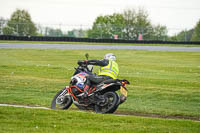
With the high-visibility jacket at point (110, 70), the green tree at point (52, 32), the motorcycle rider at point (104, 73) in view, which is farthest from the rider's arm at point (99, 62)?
the green tree at point (52, 32)

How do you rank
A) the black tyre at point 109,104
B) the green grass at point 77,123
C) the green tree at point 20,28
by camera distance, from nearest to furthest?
the green grass at point 77,123
the black tyre at point 109,104
the green tree at point 20,28

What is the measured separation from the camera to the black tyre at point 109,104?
1102cm

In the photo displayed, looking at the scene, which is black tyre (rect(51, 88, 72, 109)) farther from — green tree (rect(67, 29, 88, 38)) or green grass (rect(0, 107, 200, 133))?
green tree (rect(67, 29, 88, 38))

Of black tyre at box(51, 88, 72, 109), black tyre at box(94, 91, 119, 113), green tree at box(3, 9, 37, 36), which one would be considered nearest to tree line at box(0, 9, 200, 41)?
green tree at box(3, 9, 37, 36)

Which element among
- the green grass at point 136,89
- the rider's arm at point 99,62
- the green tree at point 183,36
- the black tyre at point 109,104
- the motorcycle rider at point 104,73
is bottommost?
the green grass at point 136,89

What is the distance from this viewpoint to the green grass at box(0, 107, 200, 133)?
911 cm

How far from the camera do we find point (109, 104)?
11.2 metres

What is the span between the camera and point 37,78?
20438 mm

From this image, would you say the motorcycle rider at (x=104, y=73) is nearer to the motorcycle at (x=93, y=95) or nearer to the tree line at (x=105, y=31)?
the motorcycle at (x=93, y=95)

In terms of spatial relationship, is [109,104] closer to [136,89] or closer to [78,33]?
[136,89]

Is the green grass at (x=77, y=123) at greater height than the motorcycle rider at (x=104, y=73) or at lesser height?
lesser

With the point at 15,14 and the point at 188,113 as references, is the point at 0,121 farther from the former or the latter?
the point at 15,14

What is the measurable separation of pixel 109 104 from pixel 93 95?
57 cm

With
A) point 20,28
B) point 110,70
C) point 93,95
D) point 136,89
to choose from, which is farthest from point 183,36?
point 93,95
